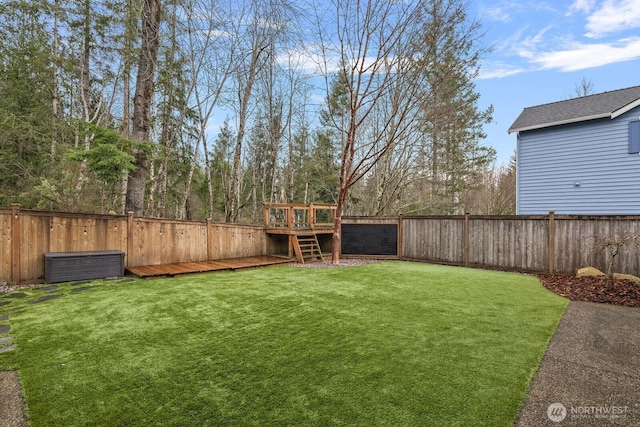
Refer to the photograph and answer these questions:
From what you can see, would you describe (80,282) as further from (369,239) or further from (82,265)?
(369,239)

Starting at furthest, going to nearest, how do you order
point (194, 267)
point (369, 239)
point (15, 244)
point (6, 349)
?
point (369, 239)
point (194, 267)
point (15, 244)
point (6, 349)

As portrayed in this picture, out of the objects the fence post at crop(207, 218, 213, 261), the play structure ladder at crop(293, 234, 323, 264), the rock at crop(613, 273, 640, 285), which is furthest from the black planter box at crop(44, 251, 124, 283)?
the rock at crop(613, 273, 640, 285)

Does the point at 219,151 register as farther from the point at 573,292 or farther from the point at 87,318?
the point at 573,292

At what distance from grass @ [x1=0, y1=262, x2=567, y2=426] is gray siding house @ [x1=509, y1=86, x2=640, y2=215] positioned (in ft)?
18.7

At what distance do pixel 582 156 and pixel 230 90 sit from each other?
11.1 m

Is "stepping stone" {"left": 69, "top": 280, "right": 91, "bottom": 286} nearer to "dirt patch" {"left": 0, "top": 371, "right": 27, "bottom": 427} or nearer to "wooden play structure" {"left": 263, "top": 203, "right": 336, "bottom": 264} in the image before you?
"dirt patch" {"left": 0, "top": 371, "right": 27, "bottom": 427}

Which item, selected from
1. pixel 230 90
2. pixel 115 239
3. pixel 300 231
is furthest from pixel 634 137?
pixel 115 239

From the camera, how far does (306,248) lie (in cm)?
841

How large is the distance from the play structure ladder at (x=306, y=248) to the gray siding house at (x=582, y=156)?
21.9 feet

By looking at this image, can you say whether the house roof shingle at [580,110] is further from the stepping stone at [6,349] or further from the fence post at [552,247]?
the stepping stone at [6,349]

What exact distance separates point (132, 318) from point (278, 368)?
211 cm

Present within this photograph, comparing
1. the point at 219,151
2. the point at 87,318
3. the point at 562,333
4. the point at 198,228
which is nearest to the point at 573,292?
the point at 562,333

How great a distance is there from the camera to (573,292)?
4.93 m

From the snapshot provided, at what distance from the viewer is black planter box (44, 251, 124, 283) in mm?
5066
